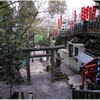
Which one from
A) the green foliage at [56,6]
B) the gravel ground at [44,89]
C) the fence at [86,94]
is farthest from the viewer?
the green foliage at [56,6]

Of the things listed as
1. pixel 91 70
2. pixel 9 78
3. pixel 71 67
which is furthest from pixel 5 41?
pixel 71 67

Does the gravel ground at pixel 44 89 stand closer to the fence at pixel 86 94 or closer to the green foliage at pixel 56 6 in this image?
the fence at pixel 86 94

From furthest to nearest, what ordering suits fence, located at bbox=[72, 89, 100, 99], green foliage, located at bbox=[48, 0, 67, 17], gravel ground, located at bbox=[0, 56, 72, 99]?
1. green foliage, located at bbox=[48, 0, 67, 17]
2. gravel ground, located at bbox=[0, 56, 72, 99]
3. fence, located at bbox=[72, 89, 100, 99]

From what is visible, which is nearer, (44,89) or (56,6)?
(44,89)

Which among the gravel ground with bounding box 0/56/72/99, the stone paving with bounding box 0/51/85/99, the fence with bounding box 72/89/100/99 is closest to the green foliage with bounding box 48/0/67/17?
the stone paving with bounding box 0/51/85/99

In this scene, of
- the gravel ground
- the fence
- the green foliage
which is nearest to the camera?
the fence

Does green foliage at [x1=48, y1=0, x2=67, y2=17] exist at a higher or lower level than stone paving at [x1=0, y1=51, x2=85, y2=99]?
higher

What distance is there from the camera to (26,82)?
1097 cm

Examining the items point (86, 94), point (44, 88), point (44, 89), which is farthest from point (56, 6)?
point (86, 94)

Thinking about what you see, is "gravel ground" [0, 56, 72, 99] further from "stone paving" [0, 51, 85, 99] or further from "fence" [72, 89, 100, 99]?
"fence" [72, 89, 100, 99]

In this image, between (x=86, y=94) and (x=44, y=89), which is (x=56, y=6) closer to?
(x=44, y=89)

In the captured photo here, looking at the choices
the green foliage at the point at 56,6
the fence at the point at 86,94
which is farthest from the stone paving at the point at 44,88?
the green foliage at the point at 56,6

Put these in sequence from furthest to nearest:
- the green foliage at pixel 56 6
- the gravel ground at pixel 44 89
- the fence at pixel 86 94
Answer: the green foliage at pixel 56 6 < the gravel ground at pixel 44 89 < the fence at pixel 86 94

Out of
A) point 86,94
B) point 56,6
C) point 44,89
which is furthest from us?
point 56,6
